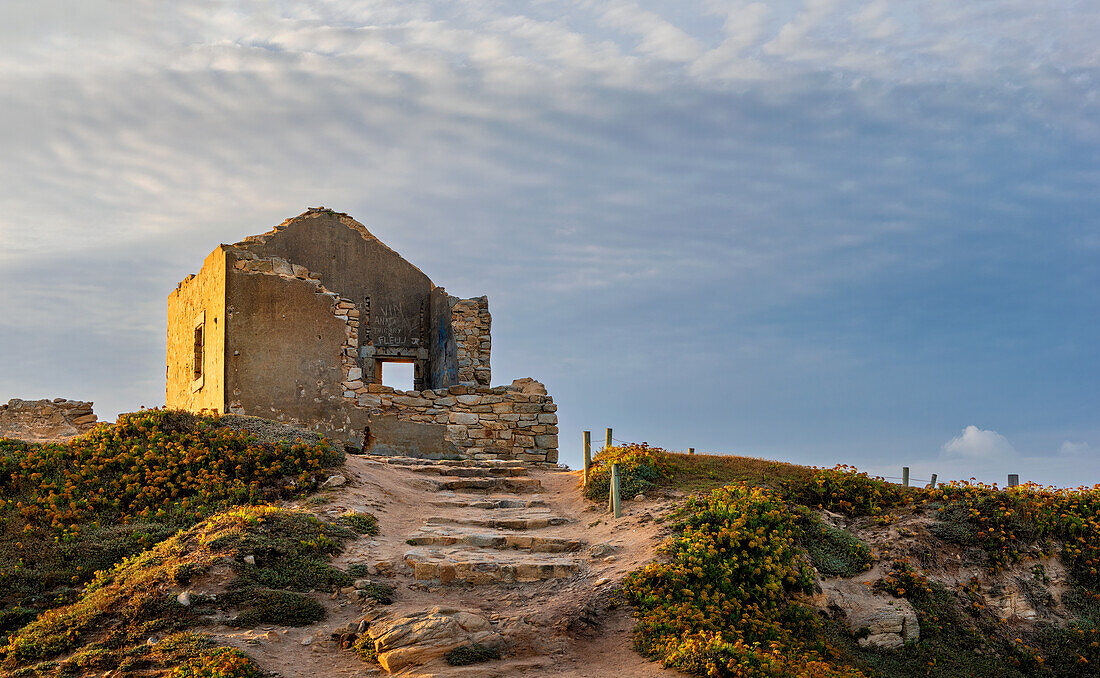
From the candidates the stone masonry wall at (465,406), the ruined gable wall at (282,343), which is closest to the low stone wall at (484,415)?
the stone masonry wall at (465,406)

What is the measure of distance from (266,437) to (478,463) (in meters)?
4.89

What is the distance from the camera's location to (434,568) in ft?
36.7

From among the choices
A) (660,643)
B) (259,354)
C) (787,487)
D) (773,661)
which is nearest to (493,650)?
(660,643)

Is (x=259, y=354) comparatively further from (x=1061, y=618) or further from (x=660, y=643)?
(x=1061, y=618)

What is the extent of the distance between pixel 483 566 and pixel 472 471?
19.7 feet

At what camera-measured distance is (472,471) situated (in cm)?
1738

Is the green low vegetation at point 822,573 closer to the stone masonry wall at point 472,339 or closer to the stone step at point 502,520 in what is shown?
the stone step at point 502,520

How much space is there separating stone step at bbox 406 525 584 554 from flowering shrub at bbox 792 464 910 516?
4213 mm

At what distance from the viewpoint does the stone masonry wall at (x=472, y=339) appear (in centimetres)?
2377

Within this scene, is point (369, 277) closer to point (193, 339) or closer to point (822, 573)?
point (193, 339)

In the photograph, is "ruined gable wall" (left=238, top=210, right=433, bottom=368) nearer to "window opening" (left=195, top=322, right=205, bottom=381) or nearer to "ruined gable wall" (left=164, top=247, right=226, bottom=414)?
"ruined gable wall" (left=164, top=247, right=226, bottom=414)

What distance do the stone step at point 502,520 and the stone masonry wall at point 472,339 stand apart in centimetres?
984

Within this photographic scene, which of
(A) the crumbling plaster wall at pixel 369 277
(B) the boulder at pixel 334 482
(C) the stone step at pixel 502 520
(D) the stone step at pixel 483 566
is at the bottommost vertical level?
(D) the stone step at pixel 483 566

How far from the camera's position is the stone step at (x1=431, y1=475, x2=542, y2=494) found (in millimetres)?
16250
